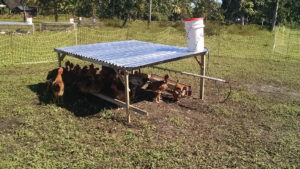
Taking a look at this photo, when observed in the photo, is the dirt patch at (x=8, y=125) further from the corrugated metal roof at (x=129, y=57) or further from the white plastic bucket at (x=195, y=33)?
the white plastic bucket at (x=195, y=33)

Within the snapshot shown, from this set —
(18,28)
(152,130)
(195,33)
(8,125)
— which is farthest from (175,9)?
(8,125)

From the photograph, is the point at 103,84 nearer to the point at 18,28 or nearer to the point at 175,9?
the point at 18,28

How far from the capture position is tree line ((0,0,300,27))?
27.2 meters

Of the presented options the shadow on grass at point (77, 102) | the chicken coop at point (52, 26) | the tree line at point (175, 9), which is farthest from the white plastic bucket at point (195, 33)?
the tree line at point (175, 9)

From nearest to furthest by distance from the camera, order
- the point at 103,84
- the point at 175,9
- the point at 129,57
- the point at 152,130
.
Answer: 1. the point at 152,130
2. the point at 129,57
3. the point at 103,84
4. the point at 175,9

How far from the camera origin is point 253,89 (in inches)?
277

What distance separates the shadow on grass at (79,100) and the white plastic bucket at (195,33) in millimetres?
1628

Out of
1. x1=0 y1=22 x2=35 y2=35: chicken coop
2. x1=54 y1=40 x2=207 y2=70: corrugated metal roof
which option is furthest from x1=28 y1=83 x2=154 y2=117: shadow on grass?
x1=0 y1=22 x2=35 y2=35: chicken coop

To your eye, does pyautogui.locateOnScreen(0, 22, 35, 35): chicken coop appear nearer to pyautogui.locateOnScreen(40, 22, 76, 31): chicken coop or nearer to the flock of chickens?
pyautogui.locateOnScreen(40, 22, 76, 31): chicken coop

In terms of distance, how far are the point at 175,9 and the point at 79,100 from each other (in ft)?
123

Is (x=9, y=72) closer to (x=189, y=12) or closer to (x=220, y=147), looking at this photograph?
(x=220, y=147)

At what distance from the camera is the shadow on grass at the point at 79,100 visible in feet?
16.9

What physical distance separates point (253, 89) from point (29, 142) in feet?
19.2

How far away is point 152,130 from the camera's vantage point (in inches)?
175
